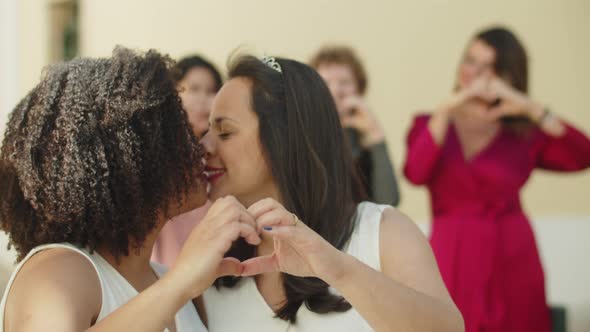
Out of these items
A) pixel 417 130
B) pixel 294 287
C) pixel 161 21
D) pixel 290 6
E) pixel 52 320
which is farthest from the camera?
pixel 161 21

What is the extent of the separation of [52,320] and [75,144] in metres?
0.36

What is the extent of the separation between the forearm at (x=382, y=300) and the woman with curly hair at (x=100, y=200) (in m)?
0.20

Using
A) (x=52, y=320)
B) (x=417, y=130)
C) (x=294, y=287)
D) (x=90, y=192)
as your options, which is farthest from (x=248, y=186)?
(x=417, y=130)

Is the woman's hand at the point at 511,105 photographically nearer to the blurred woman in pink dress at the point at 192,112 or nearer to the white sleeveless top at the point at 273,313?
the blurred woman in pink dress at the point at 192,112

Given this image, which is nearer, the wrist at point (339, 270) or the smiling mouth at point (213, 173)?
the wrist at point (339, 270)

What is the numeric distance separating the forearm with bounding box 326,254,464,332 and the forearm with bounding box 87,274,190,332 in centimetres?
31

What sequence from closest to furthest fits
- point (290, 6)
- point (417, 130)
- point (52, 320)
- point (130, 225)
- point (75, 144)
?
point (52, 320), point (75, 144), point (130, 225), point (417, 130), point (290, 6)

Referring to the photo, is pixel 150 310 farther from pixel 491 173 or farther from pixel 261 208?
pixel 491 173

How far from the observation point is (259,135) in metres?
2.30

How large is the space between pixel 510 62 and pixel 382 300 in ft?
7.72

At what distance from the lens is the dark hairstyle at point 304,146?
7.53ft

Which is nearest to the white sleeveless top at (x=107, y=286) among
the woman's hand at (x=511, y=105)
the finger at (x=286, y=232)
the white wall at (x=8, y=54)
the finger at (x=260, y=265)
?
the finger at (x=260, y=265)

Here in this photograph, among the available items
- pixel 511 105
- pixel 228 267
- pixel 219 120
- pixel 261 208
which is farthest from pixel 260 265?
pixel 511 105

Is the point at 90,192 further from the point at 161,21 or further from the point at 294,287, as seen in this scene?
the point at 161,21
